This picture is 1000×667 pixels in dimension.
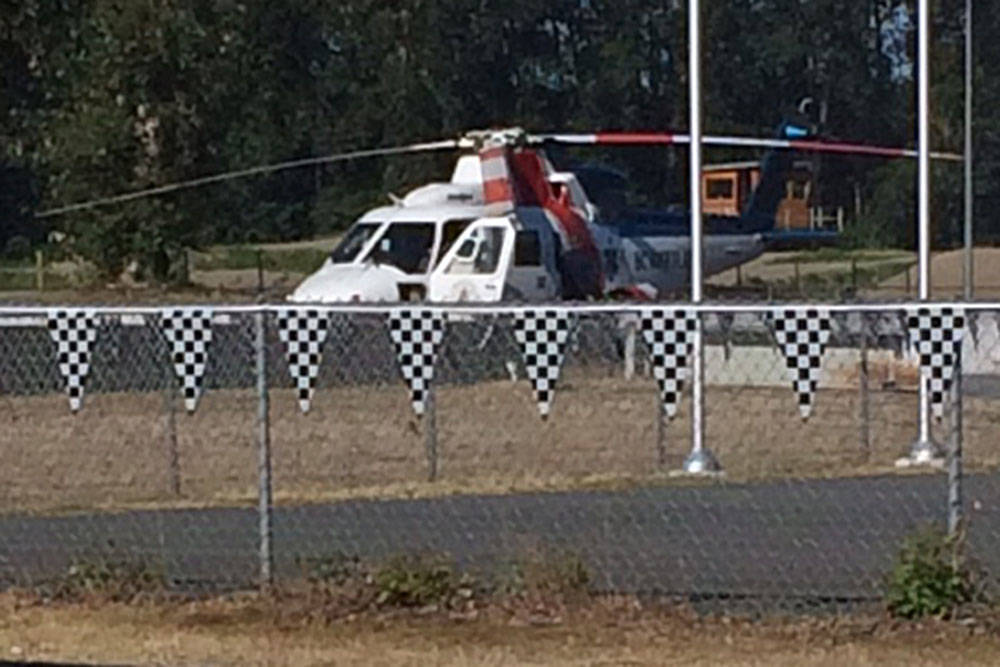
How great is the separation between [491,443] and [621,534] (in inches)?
249

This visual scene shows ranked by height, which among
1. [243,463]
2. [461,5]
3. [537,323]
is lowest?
[243,463]

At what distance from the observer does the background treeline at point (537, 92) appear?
6944 cm

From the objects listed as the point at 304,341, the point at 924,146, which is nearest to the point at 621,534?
the point at 304,341

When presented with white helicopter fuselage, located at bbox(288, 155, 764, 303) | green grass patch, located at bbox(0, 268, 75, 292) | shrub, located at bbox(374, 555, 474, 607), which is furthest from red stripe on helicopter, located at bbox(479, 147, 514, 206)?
shrub, located at bbox(374, 555, 474, 607)

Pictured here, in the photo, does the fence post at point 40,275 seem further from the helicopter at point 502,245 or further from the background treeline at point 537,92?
the helicopter at point 502,245

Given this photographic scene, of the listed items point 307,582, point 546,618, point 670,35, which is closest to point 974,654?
point 546,618

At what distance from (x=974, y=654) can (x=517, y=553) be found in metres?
3.58

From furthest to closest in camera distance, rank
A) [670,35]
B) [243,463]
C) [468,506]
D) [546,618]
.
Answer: [670,35] → [243,463] → [468,506] → [546,618]

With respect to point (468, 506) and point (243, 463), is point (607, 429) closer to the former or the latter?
point (243, 463)

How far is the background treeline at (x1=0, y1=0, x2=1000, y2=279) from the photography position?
69438 mm

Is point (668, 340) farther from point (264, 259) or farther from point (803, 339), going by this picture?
point (264, 259)

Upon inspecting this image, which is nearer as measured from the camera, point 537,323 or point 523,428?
point 537,323

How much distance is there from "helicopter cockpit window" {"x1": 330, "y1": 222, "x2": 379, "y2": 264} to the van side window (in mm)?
2453

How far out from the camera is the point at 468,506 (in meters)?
16.9
